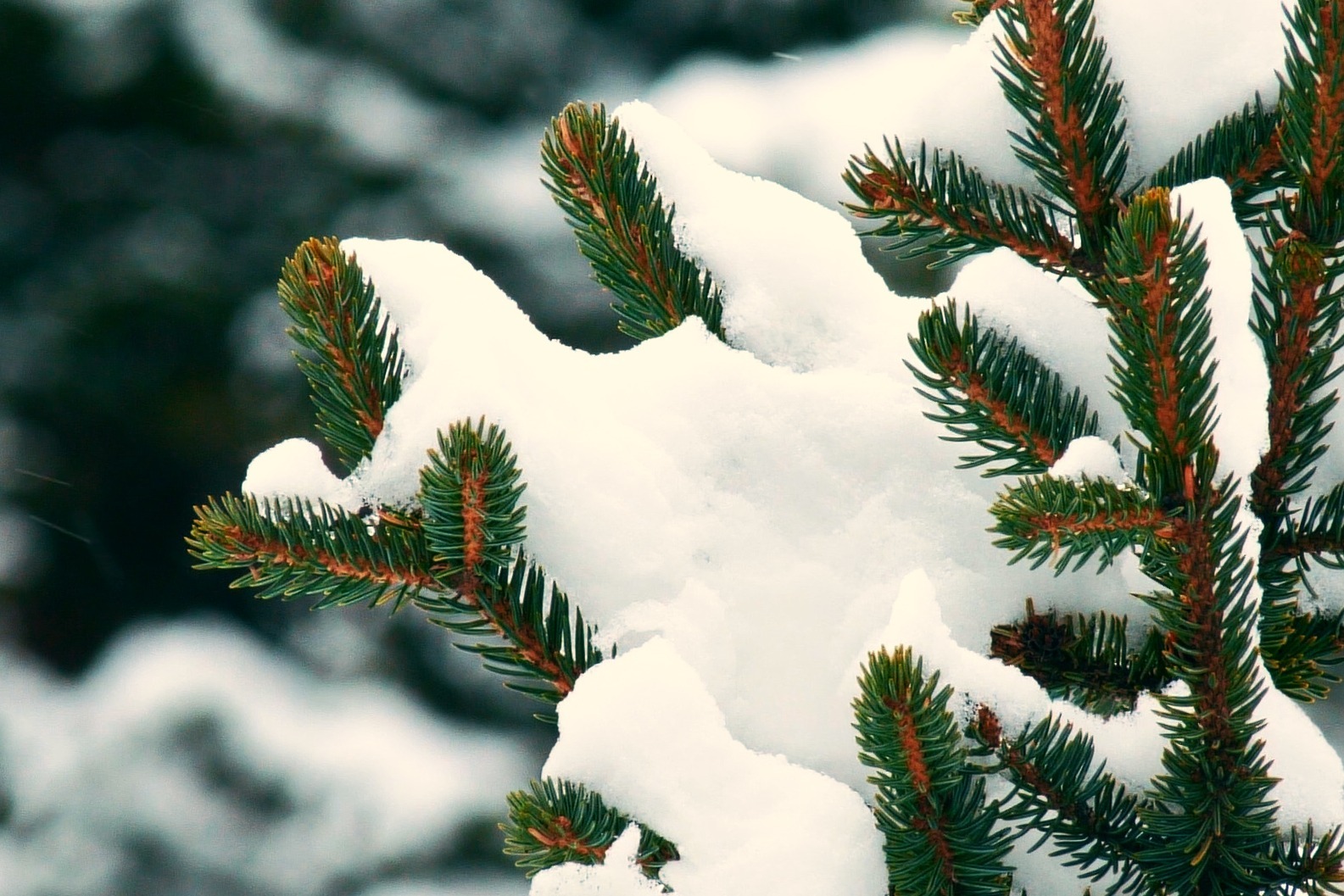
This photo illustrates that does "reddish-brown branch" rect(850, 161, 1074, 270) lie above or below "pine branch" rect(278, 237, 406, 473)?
above

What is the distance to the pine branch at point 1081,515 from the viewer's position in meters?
0.61

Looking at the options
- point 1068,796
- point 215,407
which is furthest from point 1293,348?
point 215,407

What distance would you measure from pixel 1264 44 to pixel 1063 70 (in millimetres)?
157

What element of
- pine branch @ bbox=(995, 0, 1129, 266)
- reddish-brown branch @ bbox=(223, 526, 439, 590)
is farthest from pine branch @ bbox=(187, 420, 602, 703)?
pine branch @ bbox=(995, 0, 1129, 266)

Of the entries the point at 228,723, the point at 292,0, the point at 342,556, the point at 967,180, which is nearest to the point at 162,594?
the point at 228,723

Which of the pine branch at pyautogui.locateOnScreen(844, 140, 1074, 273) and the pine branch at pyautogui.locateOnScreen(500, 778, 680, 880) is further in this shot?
the pine branch at pyautogui.locateOnScreen(844, 140, 1074, 273)

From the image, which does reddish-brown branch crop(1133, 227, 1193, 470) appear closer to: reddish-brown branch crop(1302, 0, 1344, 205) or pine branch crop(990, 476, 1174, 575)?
pine branch crop(990, 476, 1174, 575)

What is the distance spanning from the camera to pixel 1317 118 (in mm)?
658

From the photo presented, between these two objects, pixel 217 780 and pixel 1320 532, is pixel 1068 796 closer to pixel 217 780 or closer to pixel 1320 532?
pixel 1320 532

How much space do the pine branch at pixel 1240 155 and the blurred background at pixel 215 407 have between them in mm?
3047

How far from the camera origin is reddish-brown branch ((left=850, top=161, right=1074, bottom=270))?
777mm

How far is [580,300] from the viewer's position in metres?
4.16

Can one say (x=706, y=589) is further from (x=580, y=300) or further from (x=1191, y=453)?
(x=580, y=300)

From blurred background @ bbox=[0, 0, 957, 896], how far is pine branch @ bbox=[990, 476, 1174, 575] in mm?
3258
